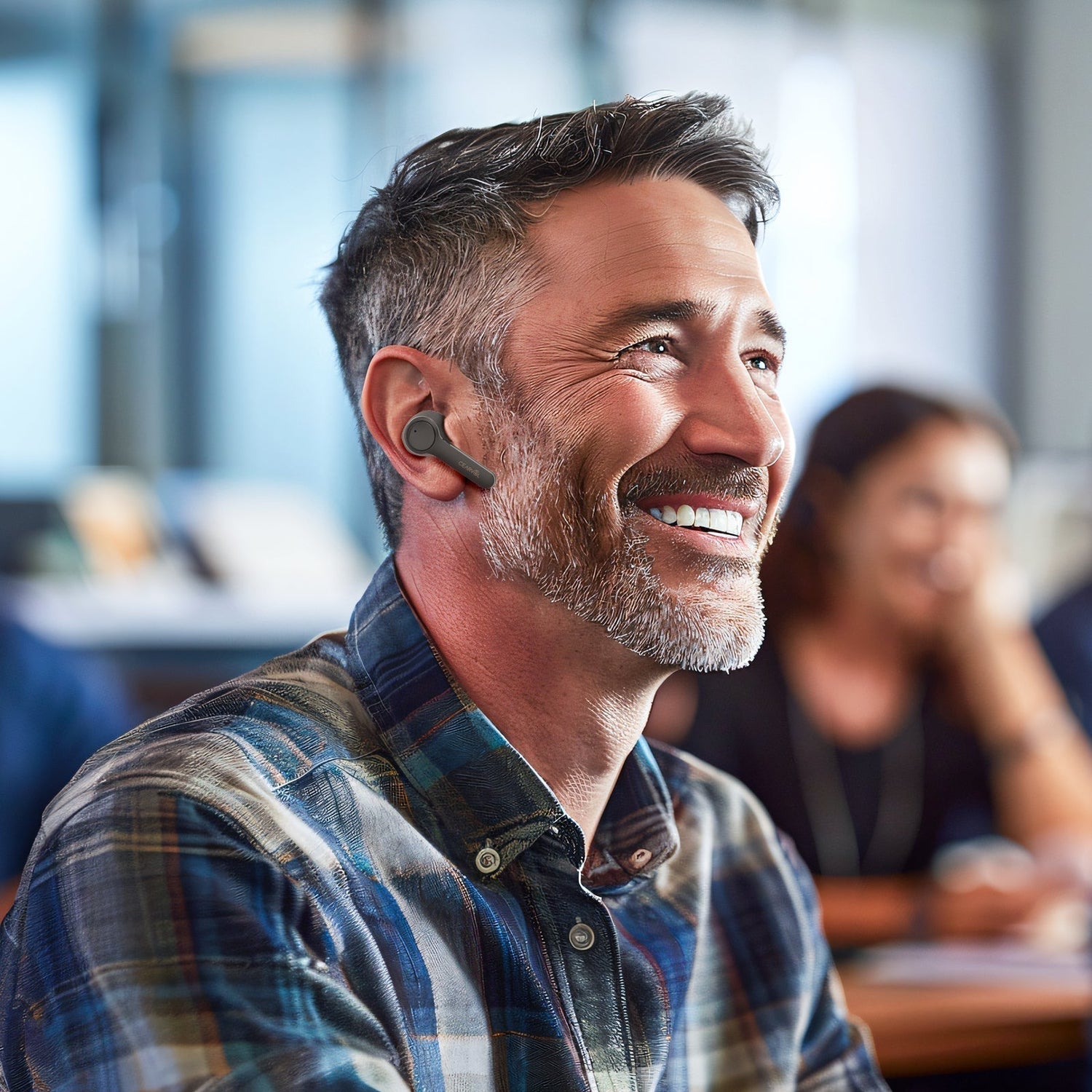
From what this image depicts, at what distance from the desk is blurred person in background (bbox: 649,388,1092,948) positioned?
27 centimetres

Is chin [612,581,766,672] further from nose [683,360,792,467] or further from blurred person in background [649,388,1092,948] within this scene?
blurred person in background [649,388,1092,948]

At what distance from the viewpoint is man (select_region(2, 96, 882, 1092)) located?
2.16ft

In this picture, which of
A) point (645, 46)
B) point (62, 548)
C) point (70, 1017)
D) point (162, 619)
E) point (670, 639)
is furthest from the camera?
point (645, 46)

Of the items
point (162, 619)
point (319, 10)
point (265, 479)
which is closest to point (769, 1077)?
point (162, 619)

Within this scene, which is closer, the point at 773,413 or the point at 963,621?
the point at 773,413

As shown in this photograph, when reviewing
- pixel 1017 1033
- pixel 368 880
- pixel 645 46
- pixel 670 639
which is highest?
pixel 645 46

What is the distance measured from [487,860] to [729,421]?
255 millimetres

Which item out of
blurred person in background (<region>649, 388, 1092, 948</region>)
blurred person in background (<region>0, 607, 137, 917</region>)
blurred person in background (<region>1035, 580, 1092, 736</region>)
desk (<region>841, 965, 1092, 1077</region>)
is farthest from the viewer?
blurred person in background (<region>1035, 580, 1092, 736</region>)

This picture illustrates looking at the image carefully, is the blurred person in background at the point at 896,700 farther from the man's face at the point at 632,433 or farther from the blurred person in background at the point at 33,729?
the man's face at the point at 632,433

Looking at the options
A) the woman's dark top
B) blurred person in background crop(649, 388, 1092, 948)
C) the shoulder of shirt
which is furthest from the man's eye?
the woman's dark top

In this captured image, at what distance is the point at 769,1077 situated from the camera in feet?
2.75

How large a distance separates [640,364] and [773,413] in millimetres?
81

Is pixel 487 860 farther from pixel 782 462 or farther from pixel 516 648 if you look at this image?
pixel 782 462

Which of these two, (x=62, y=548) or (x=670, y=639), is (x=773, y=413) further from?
(x=62, y=548)
